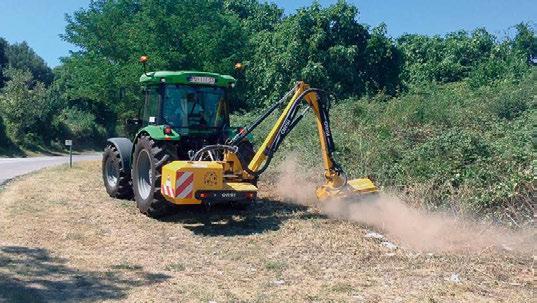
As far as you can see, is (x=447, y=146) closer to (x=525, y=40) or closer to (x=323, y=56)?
(x=323, y=56)

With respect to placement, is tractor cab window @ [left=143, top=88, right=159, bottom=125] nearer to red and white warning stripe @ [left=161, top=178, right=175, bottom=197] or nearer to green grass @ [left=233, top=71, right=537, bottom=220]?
red and white warning stripe @ [left=161, top=178, right=175, bottom=197]

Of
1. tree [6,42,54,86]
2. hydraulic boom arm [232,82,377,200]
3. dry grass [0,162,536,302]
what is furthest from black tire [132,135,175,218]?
tree [6,42,54,86]

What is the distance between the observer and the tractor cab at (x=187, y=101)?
9578 millimetres

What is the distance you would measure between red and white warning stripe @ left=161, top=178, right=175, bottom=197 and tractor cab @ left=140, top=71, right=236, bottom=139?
137 cm

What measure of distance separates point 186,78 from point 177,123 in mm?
801

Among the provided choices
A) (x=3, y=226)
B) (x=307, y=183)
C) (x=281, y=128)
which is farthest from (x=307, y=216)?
(x=3, y=226)

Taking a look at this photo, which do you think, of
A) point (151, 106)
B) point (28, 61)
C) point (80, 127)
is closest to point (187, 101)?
point (151, 106)

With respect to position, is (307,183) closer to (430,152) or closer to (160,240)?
(430,152)

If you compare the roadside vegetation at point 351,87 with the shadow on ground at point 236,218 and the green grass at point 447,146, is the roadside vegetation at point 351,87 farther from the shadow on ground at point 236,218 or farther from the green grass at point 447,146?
the shadow on ground at point 236,218

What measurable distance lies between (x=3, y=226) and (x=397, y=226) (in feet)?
19.3

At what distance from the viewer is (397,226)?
8141 millimetres

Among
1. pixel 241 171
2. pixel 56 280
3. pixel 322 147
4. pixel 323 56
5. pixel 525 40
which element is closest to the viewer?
pixel 56 280

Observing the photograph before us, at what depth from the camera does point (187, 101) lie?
31.9ft

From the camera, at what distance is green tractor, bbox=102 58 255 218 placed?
358 inches
